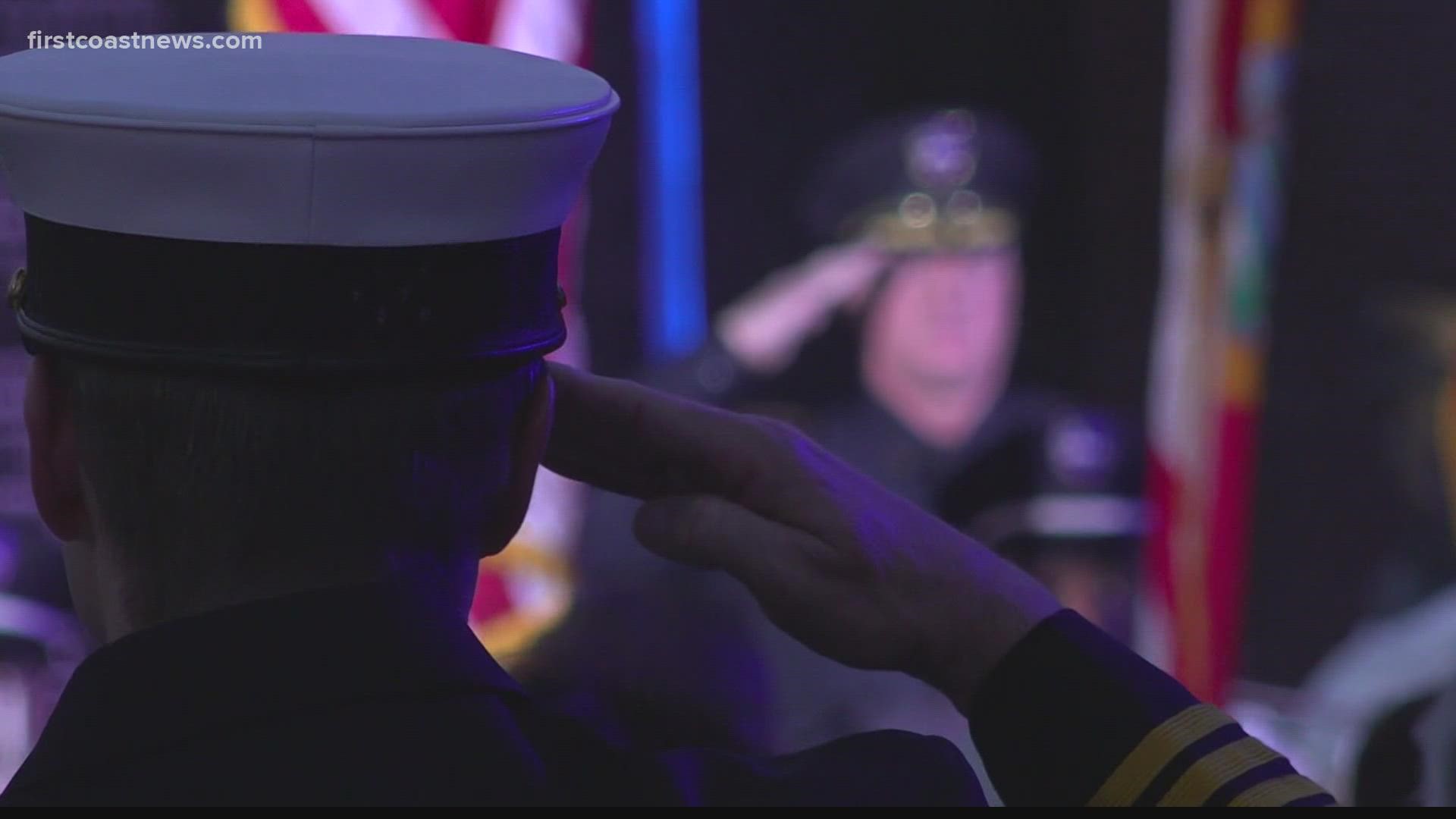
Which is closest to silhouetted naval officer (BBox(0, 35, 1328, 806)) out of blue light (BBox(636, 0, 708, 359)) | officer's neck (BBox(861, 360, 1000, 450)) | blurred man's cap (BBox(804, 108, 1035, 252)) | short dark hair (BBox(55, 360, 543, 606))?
short dark hair (BBox(55, 360, 543, 606))

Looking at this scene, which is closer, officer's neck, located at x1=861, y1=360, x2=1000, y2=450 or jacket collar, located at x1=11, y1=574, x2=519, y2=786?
jacket collar, located at x1=11, y1=574, x2=519, y2=786

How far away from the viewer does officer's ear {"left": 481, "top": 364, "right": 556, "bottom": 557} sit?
2.26ft

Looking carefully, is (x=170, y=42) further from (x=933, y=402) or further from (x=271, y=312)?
(x=933, y=402)

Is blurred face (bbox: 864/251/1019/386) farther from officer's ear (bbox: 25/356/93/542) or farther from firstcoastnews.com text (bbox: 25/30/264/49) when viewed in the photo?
officer's ear (bbox: 25/356/93/542)

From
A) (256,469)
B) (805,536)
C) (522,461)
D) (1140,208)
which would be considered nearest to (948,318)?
(1140,208)

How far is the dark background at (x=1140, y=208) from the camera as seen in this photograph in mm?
2592

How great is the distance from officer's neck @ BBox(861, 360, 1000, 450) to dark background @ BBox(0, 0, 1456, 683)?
0.25 ft

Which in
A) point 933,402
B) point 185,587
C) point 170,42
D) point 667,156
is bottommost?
point 933,402

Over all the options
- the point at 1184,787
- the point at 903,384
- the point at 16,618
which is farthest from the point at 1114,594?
the point at 1184,787

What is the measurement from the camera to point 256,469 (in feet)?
2.00

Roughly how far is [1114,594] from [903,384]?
0.54m

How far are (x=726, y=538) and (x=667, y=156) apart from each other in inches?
73.2

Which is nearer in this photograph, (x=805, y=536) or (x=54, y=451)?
(x=54, y=451)

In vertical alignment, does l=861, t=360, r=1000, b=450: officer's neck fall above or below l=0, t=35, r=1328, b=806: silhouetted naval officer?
below
